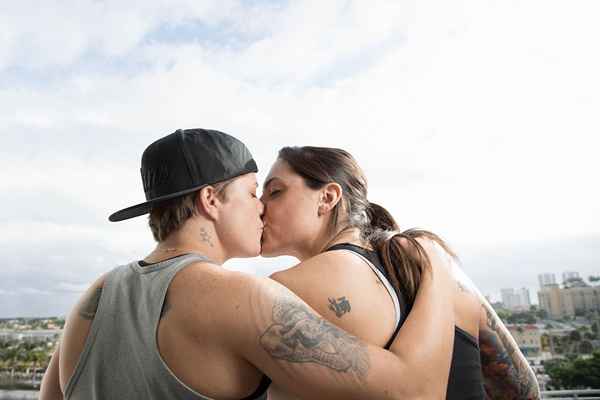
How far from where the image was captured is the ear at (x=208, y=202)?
0.97 metres

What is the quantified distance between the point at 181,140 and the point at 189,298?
0.39 m

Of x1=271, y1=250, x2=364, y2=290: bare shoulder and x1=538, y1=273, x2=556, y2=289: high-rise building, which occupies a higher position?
x1=271, y1=250, x2=364, y2=290: bare shoulder

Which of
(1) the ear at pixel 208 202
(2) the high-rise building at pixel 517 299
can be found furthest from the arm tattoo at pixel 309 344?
(2) the high-rise building at pixel 517 299

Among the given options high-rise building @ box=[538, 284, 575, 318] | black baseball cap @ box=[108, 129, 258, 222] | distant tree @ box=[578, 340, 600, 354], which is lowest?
distant tree @ box=[578, 340, 600, 354]

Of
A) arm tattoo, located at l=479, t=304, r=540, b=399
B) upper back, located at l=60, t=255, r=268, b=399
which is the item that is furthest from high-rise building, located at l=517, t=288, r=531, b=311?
upper back, located at l=60, t=255, r=268, b=399

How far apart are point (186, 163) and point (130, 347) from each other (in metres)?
0.40

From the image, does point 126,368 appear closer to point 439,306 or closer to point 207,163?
point 207,163

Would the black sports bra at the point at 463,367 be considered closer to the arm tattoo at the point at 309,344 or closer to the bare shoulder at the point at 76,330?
the arm tattoo at the point at 309,344

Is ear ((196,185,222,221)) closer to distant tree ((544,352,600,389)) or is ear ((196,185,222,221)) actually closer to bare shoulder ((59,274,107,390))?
bare shoulder ((59,274,107,390))

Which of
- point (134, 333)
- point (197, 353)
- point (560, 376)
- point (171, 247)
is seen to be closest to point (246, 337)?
point (197, 353)

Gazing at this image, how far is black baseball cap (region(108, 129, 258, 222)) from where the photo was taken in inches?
37.3

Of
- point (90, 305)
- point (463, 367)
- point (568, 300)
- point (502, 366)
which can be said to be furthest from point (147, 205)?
point (568, 300)

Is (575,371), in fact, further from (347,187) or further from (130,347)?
(130,347)

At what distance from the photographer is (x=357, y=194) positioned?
1273 millimetres
